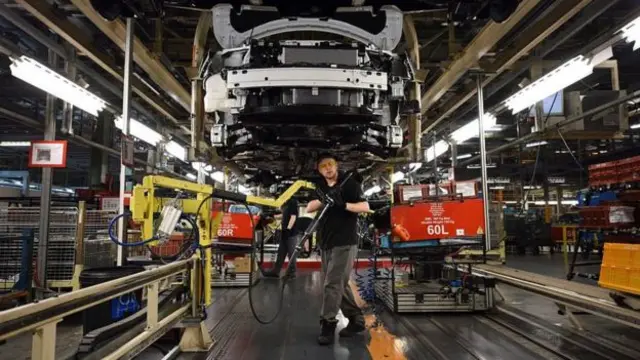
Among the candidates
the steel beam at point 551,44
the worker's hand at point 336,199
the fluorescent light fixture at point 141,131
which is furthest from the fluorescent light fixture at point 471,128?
the fluorescent light fixture at point 141,131

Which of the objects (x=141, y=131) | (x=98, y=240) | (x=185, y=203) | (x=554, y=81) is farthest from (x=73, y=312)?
(x=141, y=131)

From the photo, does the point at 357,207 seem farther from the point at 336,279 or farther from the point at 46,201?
the point at 46,201

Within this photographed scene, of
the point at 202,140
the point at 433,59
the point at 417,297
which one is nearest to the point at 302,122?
the point at 202,140

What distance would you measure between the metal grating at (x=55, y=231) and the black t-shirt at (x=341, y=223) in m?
3.16

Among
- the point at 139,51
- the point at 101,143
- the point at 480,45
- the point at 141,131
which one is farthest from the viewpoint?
the point at 101,143

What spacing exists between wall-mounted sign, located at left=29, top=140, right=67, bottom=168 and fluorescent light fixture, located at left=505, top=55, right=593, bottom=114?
5304mm

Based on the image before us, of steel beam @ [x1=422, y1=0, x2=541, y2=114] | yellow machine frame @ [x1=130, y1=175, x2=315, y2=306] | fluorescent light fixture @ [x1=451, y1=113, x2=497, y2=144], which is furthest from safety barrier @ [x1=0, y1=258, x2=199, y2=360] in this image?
fluorescent light fixture @ [x1=451, y1=113, x2=497, y2=144]

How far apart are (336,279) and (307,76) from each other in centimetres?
153

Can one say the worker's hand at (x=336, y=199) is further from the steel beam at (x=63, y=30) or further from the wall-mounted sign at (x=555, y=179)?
the wall-mounted sign at (x=555, y=179)

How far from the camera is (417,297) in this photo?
3.87 metres

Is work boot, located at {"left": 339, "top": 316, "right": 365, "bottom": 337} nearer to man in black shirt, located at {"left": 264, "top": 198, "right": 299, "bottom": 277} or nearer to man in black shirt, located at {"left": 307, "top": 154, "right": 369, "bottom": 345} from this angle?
man in black shirt, located at {"left": 307, "top": 154, "right": 369, "bottom": 345}

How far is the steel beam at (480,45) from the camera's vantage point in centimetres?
342

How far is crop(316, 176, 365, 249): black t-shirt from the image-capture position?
10.3 ft

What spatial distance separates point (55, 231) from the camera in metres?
4.75
